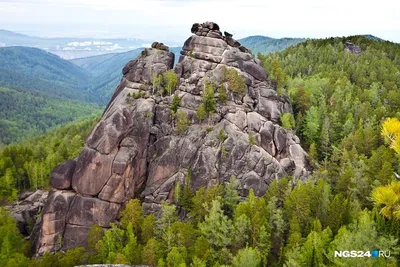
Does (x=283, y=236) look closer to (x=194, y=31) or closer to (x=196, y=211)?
(x=196, y=211)

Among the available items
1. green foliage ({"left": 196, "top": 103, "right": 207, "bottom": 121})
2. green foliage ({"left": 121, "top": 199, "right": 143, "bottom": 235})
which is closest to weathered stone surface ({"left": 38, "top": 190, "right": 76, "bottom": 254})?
green foliage ({"left": 121, "top": 199, "right": 143, "bottom": 235})

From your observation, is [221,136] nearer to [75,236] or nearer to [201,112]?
[201,112]

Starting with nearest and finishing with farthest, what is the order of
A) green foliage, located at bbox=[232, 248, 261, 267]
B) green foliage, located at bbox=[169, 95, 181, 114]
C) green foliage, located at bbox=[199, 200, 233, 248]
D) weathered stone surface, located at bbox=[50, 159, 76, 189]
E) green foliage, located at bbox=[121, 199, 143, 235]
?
green foliage, located at bbox=[232, 248, 261, 267], green foliage, located at bbox=[199, 200, 233, 248], green foliage, located at bbox=[121, 199, 143, 235], weathered stone surface, located at bbox=[50, 159, 76, 189], green foliage, located at bbox=[169, 95, 181, 114]

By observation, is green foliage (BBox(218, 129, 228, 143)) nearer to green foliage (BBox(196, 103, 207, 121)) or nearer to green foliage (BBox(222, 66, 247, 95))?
green foliage (BBox(196, 103, 207, 121))

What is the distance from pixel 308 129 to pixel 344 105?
17.2 m

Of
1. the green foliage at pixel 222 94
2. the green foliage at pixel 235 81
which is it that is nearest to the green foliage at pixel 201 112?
the green foliage at pixel 222 94

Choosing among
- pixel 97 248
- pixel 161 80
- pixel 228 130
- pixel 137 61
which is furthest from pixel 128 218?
pixel 137 61

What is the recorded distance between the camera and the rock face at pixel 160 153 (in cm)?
6712

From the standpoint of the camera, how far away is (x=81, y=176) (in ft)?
224

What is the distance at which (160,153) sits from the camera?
7244 centimetres

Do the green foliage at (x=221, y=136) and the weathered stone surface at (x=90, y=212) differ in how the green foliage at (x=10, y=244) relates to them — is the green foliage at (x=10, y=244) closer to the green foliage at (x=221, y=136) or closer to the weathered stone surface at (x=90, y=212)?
the weathered stone surface at (x=90, y=212)

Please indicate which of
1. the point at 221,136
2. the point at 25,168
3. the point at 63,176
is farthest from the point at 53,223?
the point at 221,136

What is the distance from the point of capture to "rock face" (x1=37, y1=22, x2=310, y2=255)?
67.1 m

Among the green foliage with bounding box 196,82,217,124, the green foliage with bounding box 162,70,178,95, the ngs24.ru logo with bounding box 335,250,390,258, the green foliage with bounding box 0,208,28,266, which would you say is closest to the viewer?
the ngs24.ru logo with bounding box 335,250,390,258
